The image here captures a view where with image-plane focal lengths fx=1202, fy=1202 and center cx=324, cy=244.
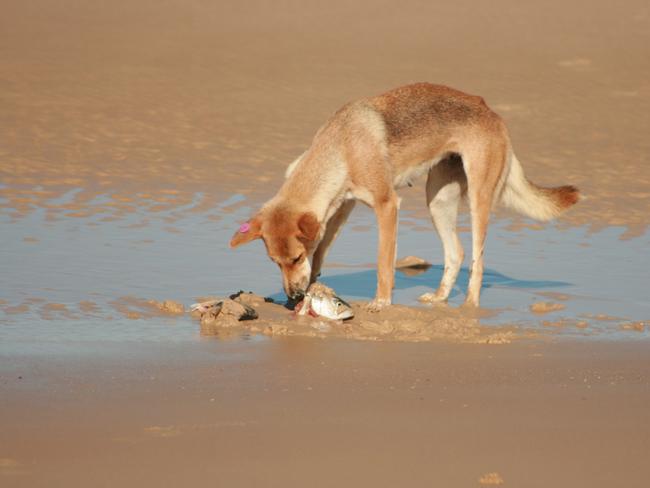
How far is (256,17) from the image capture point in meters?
22.7

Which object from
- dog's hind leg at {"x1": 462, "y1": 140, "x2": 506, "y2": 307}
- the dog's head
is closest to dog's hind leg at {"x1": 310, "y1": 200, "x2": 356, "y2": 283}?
the dog's head

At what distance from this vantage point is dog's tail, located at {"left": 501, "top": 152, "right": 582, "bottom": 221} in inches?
393

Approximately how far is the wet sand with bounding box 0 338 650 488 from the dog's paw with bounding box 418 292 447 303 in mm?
2175

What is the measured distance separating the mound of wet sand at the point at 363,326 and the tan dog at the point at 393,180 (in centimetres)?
30

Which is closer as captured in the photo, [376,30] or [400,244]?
[400,244]

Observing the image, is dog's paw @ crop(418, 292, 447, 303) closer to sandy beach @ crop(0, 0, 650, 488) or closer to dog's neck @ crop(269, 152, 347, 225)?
sandy beach @ crop(0, 0, 650, 488)

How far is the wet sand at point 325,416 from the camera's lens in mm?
4691

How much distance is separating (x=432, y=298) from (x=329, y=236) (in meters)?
0.95

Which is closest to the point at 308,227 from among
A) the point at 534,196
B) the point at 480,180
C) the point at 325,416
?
the point at 480,180

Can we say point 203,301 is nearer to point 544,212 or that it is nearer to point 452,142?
point 452,142

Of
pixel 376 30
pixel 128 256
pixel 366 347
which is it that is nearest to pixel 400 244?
pixel 128 256

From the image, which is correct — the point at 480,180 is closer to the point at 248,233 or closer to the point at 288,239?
the point at 288,239

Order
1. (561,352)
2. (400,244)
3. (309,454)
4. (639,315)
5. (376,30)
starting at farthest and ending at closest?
(376,30), (400,244), (639,315), (561,352), (309,454)

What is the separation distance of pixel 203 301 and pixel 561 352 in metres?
2.77
